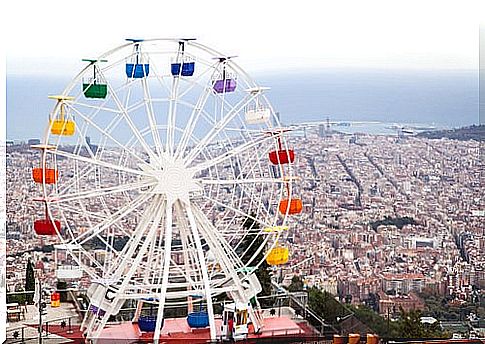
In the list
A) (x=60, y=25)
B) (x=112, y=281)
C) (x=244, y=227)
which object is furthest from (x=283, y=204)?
(x=60, y=25)

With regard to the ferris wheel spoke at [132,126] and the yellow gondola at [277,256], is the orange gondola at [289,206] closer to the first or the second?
the yellow gondola at [277,256]

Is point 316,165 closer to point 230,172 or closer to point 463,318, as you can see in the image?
point 230,172

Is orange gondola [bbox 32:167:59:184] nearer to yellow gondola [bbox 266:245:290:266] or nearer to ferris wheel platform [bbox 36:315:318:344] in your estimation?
ferris wheel platform [bbox 36:315:318:344]

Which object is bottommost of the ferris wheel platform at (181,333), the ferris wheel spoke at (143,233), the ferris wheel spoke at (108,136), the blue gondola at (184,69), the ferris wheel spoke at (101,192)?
the ferris wheel platform at (181,333)

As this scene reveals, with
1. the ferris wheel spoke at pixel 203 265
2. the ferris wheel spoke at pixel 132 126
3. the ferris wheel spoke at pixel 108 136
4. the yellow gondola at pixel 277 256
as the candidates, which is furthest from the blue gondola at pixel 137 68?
the yellow gondola at pixel 277 256

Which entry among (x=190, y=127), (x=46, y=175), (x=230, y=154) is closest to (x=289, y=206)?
(x=230, y=154)

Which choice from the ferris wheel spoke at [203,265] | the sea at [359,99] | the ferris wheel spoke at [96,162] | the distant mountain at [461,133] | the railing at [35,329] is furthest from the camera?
Result: the distant mountain at [461,133]
